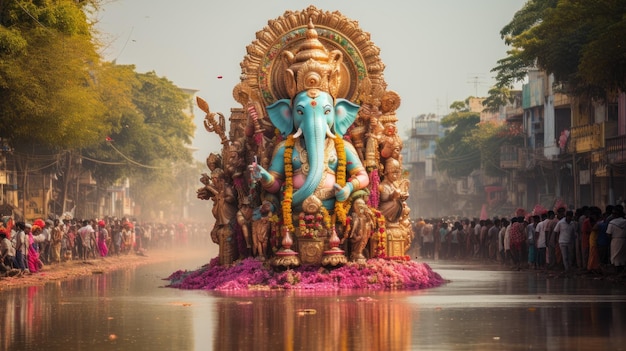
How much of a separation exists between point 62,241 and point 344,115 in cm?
2005

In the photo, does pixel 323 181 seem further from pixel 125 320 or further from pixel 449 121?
pixel 449 121

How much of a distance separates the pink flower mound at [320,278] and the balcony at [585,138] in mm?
27236

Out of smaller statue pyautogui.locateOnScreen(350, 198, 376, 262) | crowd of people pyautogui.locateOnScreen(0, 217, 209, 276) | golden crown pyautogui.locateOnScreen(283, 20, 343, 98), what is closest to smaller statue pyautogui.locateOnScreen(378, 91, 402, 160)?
golden crown pyautogui.locateOnScreen(283, 20, 343, 98)

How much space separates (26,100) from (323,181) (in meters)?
14.1

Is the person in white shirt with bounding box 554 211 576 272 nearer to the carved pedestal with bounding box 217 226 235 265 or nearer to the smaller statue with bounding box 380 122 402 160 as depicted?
the smaller statue with bounding box 380 122 402 160

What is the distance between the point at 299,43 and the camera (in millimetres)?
23047

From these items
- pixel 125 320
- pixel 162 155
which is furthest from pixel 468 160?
pixel 125 320

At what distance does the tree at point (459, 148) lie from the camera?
9338 cm

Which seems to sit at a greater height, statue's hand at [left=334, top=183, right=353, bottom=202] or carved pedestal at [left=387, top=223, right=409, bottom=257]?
statue's hand at [left=334, top=183, right=353, bottom=202]

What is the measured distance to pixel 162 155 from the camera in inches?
2766

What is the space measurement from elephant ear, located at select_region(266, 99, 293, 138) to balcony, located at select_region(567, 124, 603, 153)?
90.1 feet

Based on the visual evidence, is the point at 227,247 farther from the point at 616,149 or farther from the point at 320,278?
the point at 616,149

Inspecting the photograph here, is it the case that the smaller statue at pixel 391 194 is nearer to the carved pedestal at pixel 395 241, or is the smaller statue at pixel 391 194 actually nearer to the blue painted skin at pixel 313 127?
the carved pedestal at pixel 395 241

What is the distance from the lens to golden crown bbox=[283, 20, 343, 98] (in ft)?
71.5
